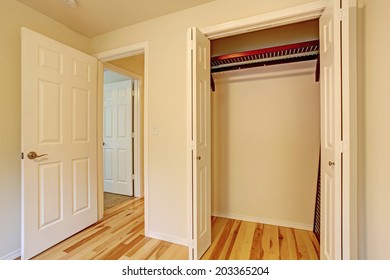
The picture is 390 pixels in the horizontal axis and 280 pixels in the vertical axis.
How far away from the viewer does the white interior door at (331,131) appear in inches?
42.5

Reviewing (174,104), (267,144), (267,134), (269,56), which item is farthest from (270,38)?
(174,104)

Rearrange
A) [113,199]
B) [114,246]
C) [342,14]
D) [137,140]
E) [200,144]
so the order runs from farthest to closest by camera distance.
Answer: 1. [137,140]
2. [113,199]
3. [114,246]
4. [200,144]
5. [342,14]

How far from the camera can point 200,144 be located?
1.63 metres

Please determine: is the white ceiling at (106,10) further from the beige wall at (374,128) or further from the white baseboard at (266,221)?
the white baseboard at (266,221)

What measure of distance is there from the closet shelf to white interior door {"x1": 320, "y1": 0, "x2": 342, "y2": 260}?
1.34 ft

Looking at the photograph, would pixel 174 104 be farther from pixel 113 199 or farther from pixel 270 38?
pixel 113 199

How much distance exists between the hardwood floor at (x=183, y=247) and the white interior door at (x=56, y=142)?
0.66 ft

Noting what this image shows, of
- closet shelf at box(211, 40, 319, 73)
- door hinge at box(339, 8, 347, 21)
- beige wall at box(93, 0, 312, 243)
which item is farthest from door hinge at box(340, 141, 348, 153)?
beige wall at box(93, 0, 312, 243)

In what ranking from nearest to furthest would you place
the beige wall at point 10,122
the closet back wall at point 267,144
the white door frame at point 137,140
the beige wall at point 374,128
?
the beige wall at point 374,128, the beige wall at point 10,122, the closet back wall at point 267,144, the white door frame at point 137,140

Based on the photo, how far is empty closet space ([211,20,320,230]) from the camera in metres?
2.11

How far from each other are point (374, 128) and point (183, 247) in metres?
1.77

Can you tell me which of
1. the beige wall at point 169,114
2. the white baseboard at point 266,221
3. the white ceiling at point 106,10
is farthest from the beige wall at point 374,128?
the white ceiling at point 106,10
